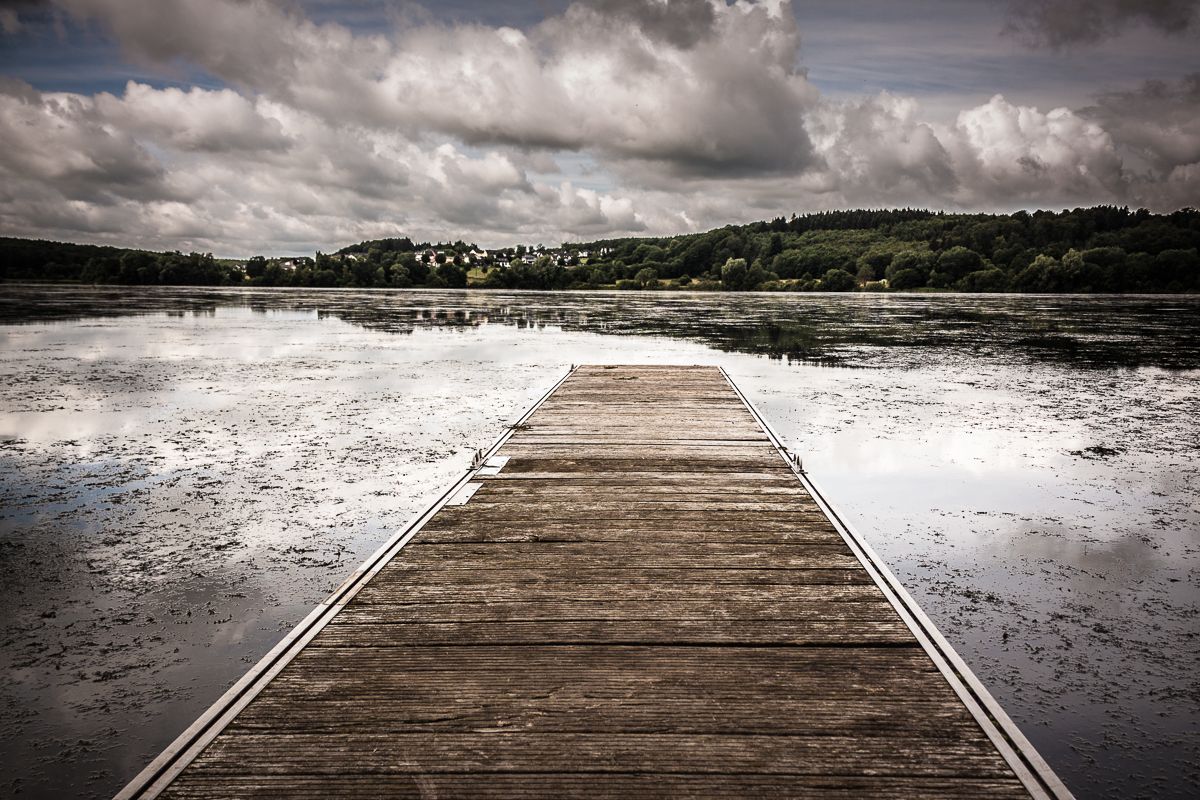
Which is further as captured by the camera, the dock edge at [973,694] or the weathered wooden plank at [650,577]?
the weathered wooden plank at [650,577]

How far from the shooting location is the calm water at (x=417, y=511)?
327cm

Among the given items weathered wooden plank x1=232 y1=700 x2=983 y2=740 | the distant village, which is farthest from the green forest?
weathered wooden plank x1=232 y1=700 x2=983 y2=740

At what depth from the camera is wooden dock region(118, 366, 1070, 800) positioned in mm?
2270

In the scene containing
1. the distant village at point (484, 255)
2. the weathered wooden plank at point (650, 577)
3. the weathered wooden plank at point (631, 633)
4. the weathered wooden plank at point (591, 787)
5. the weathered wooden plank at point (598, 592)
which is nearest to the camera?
the weathered wooden plank at point (591, 787)

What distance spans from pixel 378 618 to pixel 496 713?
1058mm

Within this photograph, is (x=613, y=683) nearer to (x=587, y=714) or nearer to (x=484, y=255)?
(x=587, y=714)

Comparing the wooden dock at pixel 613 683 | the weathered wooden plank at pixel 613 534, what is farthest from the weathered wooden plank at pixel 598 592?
the weathered wooden plank at pixel 613 534

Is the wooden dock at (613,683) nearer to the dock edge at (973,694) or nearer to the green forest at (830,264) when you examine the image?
the dock edge at (973,694)

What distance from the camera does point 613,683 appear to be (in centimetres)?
274

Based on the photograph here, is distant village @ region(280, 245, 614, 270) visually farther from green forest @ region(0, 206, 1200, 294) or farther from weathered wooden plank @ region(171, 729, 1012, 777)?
weathered wooden plank @ region(171, 729, 1012, 777)

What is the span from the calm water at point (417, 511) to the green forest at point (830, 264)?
85941 millimetres

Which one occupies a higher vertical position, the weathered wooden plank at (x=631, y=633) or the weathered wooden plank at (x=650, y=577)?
the weathered wooden plank at (x=650, y=577)

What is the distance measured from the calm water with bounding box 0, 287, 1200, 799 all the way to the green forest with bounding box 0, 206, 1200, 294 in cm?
8594

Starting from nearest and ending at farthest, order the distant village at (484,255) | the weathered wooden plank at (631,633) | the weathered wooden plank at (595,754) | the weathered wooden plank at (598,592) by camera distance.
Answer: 1. the weathered wooden plank at (595,754)
2. the weathered wooden plank at (631,633)
3. the weathered wooden plank at (598,592)
4. the distant village at (484,255)
